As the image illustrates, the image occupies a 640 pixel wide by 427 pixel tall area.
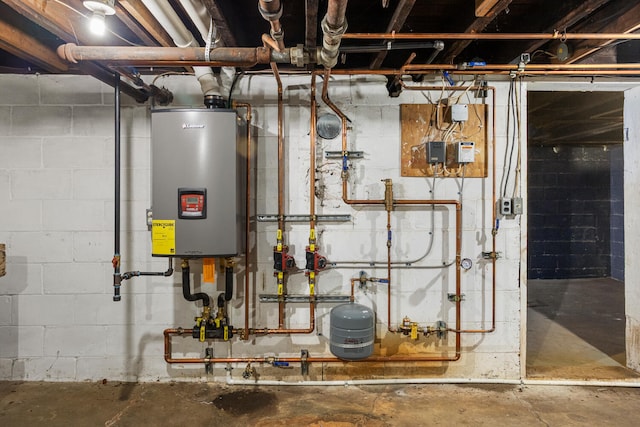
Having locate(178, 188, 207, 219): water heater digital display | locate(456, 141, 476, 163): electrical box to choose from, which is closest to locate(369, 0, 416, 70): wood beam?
locate(456, 141, 476, 163): electrical box

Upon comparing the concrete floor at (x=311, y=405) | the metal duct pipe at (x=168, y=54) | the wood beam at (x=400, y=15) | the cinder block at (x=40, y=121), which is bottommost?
the concrete floor at (x=311, y=405)

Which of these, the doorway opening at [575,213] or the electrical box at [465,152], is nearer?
the electrical box at [465,152]

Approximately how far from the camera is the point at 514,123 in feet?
7.84

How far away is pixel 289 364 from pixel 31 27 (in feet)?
8.31

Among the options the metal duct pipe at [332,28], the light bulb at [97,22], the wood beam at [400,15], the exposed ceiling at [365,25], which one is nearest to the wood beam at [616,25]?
the exposed ceiling at [365,25]

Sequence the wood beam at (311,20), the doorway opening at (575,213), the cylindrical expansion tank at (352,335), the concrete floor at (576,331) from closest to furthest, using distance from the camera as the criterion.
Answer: the wood beam at (311,20) → the cylindrical expansion tank at (352,335) → the concrete floor at (576,331) → the doorway opening at (575,213)

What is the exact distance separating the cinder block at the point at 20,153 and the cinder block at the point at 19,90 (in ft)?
0.67

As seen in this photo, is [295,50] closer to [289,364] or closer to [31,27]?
[31,27]

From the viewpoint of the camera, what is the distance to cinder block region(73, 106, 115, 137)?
2.34 meters

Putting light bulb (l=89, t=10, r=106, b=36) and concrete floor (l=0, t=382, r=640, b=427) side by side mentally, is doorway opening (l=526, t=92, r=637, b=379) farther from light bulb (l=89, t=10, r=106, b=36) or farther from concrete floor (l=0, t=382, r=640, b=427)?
light bulb (l=89, t=10, r=106, b=36)

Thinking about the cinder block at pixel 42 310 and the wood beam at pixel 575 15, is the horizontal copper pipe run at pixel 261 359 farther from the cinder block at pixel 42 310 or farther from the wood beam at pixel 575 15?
the wood beam at pixel 575 15

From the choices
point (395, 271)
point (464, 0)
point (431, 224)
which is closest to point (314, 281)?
point (395, 271)

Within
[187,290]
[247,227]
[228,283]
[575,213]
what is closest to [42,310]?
[187,290]

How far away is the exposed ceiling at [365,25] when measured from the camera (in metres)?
1.62
